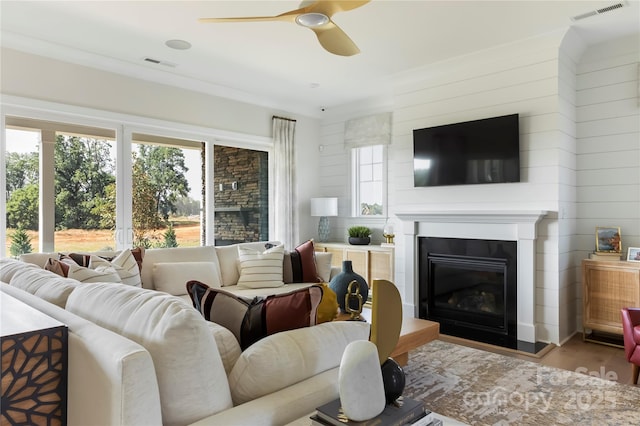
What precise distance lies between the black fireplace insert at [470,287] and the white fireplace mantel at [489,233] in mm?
64

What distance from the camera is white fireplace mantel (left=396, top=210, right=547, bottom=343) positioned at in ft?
12.4

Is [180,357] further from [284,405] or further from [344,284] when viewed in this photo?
[344,284]

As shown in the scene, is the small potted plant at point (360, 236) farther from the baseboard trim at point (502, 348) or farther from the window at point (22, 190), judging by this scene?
the window at point (22, 190)

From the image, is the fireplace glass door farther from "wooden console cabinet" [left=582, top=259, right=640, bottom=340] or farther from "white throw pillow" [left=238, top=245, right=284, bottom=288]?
"white throw pillow" [left=238, top=245, right=284, bottom=288]

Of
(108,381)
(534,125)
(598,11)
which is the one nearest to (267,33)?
(534,125)

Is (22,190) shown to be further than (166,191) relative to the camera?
No

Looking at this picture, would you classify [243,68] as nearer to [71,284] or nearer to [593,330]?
[71,284]

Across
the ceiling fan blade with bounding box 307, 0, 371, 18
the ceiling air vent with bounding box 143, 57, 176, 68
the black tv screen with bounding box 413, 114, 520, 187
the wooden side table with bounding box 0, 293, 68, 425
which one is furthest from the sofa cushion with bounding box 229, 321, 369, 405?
the ceiling air vent with bounding box 143, 57, 176, 68

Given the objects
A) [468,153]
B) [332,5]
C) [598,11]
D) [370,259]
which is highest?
[598,11]

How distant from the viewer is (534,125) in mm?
3871

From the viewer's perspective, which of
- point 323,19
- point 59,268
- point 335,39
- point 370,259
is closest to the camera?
point 323,19

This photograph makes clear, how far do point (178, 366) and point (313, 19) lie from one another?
2312mm

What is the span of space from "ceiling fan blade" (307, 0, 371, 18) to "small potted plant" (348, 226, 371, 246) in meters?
3.49

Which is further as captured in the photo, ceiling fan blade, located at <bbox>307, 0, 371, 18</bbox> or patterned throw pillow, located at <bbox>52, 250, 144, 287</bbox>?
patterned throw pillow, located at <bbox>52, 250, 144, 287</bbox>
